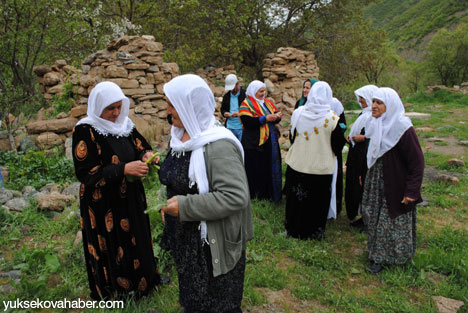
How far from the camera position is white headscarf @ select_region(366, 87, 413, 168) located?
3035 mm

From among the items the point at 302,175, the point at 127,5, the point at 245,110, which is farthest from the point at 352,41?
the point at 302,175

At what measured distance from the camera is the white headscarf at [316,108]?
3699mm

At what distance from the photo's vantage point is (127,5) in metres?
12.0

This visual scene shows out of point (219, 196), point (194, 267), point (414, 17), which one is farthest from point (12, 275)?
point (414, 17)

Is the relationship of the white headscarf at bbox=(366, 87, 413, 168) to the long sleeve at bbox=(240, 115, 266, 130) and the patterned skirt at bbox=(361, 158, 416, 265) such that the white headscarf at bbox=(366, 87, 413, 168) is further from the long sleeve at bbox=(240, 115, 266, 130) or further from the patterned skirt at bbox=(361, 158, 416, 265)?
the long sleeve at bbox=(240, 115, 266, 130)

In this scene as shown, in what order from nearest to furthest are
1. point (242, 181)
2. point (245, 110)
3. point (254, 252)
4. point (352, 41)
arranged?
point (242, 181) → point (254, 252) → point (245, 110) → point (352, 41)

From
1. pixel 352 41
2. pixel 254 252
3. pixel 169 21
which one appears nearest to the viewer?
pixel 254 252

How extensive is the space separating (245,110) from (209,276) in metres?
3.27

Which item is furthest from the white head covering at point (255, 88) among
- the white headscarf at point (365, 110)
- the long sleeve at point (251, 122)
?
the white headscarf at point (365, 110)

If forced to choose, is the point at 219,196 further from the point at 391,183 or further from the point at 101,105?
the point at 391,183

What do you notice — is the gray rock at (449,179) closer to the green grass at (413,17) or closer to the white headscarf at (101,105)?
the white headscarf at (101,105)

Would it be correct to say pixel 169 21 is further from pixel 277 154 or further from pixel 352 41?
pixel 277 154

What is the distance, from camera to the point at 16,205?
14.6 feet

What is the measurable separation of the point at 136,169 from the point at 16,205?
3112mm
